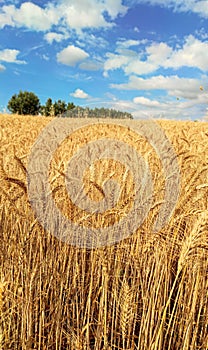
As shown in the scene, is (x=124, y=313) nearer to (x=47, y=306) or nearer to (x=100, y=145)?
(x=47, y=306)

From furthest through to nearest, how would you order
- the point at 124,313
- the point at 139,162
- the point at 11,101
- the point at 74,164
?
the point at 11,101 < the point at 139,162 < the point at 74,164 < the point at 124,313

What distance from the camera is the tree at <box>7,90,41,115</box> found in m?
51.8

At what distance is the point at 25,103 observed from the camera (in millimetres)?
52281

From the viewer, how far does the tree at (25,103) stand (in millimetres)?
51844

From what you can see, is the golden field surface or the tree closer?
the golden field surface

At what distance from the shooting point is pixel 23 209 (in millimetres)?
2373

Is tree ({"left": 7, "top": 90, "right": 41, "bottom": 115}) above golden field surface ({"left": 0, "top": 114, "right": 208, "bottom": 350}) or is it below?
above

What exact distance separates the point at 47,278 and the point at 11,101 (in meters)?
54.7

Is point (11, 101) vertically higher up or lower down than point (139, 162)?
higher up

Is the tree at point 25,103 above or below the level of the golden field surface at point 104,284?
above

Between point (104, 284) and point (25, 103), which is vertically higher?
point (25, 103)

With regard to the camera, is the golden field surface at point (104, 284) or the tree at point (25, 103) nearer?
the golden field surface at point (104, 284)

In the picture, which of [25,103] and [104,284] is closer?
[104,284]

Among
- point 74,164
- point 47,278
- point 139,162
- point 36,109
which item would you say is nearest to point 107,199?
point 47,278
